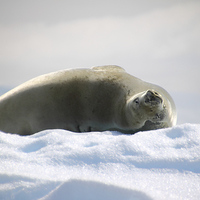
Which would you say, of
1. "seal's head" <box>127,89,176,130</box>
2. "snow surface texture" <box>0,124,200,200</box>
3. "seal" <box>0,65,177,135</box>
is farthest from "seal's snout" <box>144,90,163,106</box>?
"snow surface texture" <box>0,124,200,200</box>

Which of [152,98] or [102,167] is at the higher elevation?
[152,98]

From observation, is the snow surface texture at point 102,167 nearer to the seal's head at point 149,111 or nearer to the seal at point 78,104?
the seal's head at point 149,111

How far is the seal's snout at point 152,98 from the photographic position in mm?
1961

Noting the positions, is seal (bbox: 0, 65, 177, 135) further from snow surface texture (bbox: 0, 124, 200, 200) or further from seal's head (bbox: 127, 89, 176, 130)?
snow surface texture (bbox: 0, 124, 200, 200)

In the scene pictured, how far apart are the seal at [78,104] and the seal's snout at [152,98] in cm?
26

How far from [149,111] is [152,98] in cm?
14

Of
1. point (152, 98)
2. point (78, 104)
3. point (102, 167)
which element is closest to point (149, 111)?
point (152, 98)

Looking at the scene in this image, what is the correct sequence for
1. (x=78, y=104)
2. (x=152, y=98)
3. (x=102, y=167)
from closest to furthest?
(x=102, y=167) < (x=152, y=98) < (x=78, y=104)

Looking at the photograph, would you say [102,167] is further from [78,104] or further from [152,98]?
[78,104]

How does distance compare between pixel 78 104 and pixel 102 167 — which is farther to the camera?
pixel 78 104

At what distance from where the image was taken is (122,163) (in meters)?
1.23

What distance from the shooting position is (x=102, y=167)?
3.93 ft

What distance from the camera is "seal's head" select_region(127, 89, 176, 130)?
1.98 m

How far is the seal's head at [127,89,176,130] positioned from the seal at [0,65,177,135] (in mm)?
11
